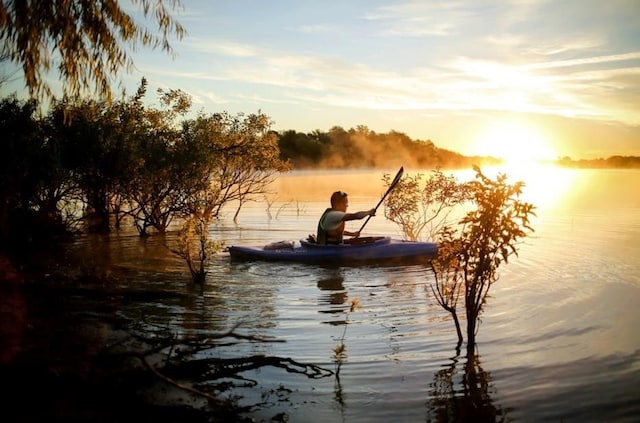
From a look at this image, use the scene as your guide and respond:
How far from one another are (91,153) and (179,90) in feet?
12.9

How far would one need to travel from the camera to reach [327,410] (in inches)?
215

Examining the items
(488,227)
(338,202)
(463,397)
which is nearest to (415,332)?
(488,227)

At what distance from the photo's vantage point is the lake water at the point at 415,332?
5699 mm

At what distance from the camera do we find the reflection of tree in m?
5.45

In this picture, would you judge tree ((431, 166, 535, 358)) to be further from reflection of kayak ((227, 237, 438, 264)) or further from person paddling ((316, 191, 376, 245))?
person paddling ((316, 191, 376, 245))

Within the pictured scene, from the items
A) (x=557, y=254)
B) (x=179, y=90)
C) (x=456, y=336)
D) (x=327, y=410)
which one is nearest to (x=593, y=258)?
(x=557, y=254)

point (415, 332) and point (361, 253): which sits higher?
point (361, 253)

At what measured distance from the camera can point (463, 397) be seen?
5.84 meters

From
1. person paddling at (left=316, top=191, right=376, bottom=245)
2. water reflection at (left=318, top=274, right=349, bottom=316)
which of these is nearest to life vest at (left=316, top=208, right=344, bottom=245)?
person paddling at (left=316, top=191, right=376, bottom=245)

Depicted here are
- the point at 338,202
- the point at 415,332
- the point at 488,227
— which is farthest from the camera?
the point at 338,202

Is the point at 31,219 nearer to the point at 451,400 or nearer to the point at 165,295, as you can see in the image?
the point at 165,295

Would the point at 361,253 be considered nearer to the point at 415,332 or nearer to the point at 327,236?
the point at 327,236

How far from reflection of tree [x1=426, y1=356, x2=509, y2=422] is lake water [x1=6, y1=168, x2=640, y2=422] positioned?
0.06 ft

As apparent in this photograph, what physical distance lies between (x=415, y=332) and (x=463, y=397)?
227 cm
